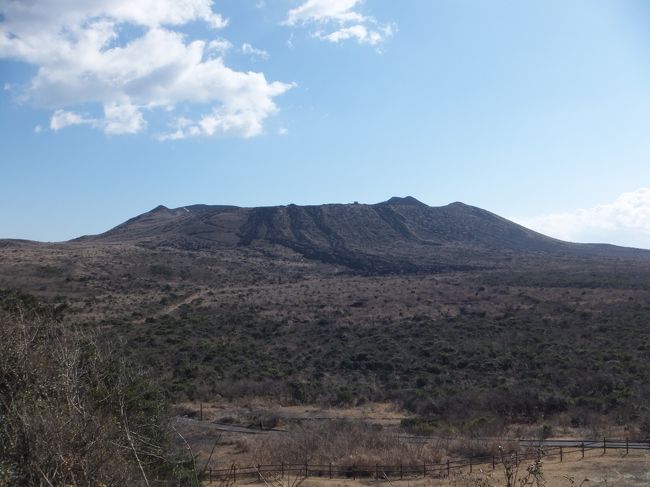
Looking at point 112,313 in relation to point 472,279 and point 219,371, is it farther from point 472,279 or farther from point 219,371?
point 472,279

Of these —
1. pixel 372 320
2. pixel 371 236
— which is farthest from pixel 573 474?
pixel 371 236

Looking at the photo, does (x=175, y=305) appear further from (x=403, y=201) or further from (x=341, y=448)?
(x=403, y=201)

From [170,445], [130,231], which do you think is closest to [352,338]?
[170,445]

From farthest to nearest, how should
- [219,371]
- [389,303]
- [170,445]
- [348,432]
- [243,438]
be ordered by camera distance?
[389,303], [219,371], [243,438], [348,432], [170,445]

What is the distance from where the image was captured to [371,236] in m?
122

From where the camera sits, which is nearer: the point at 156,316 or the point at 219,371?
the point at 219,371

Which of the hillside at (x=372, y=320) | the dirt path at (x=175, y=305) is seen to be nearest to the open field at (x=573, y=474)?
the hillside at (x=372, y=320)

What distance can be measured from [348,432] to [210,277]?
5998 centimetres

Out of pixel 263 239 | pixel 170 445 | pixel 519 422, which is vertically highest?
pixel 263 239

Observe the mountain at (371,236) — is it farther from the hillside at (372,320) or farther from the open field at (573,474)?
the open field at (573,474)

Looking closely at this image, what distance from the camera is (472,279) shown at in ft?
232

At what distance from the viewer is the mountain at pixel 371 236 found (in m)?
98.9

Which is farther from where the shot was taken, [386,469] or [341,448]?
[341,448]

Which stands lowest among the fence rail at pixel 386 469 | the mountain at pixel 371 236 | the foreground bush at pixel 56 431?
the fence rail at pixel 386 469
